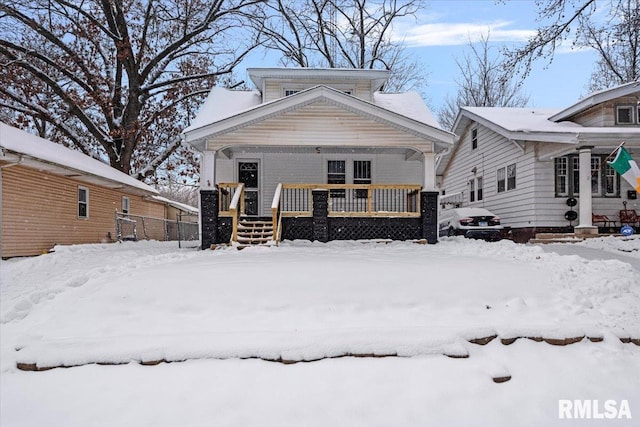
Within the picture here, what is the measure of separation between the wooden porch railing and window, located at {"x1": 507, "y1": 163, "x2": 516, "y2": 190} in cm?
942

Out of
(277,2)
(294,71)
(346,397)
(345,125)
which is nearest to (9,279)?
(346,397)

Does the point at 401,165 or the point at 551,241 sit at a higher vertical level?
the point at 401,165

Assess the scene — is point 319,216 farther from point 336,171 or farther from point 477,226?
point 477,226

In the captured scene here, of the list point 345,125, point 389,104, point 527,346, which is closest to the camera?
point 527,346

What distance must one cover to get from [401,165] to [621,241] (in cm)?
661

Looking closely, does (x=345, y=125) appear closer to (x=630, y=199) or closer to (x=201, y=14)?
(x=630, y=199)

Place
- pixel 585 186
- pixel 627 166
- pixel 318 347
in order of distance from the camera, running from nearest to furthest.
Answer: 1. pixel 318 347
2. pixel 627 166
3. pixel 585 186

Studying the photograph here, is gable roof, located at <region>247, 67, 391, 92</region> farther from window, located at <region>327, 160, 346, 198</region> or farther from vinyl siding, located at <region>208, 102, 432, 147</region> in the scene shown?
vinyl siding, located at <region>208, 102, 432, 147</region>

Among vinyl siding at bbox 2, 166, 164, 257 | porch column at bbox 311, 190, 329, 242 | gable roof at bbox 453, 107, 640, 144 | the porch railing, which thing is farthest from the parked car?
vinyl siding at bbox 2, 166, 164, 257

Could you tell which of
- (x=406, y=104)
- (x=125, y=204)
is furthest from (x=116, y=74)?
(x=406, y=104)

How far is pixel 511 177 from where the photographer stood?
14.5m

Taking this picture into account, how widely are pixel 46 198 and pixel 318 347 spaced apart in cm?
1190

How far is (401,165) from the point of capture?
46.4 feet

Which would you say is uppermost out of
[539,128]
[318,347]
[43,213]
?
[539,128]
